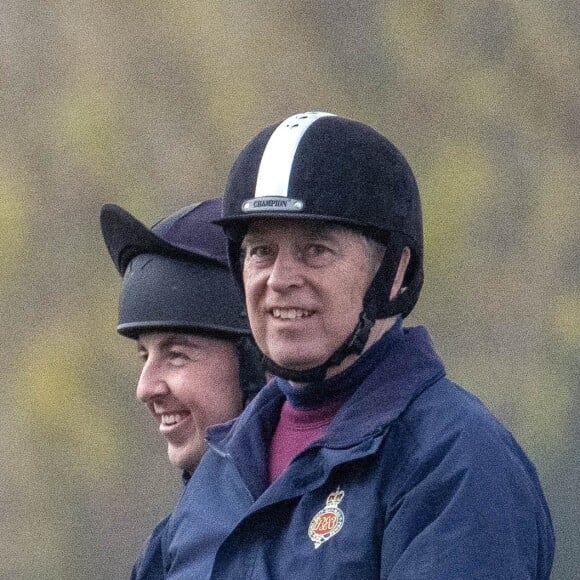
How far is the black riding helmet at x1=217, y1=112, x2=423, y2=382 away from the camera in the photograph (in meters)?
3.41

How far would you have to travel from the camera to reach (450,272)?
539cm

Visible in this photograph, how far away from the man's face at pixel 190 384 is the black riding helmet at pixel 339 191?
0.71m

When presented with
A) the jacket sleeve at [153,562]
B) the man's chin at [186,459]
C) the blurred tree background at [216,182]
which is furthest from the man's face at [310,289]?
the blurred tree background at [216,182]

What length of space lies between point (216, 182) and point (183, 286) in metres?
1.66

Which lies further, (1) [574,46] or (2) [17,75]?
(2) [17,75]

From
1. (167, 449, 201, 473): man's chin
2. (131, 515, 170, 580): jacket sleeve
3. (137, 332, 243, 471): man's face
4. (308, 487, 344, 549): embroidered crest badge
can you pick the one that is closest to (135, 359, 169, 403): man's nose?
(137, 332, 243, 471): man's face

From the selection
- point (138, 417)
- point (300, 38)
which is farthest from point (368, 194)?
point (138, 417)

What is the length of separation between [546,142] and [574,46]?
30 cm

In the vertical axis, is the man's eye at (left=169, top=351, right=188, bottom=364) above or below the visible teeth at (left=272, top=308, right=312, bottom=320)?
below

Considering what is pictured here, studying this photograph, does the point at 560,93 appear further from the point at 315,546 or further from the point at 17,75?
the point at 315,546

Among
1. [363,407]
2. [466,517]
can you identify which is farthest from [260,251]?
[466,517]

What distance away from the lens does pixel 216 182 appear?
5859 mm

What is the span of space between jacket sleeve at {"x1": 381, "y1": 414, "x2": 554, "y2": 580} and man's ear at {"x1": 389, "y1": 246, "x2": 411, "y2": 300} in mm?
455

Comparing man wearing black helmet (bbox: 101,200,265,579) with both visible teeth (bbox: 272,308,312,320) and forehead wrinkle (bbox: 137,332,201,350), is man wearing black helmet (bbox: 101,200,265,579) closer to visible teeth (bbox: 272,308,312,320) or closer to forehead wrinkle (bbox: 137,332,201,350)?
forehead wrinkle (bbox: 137,332,201,350)
